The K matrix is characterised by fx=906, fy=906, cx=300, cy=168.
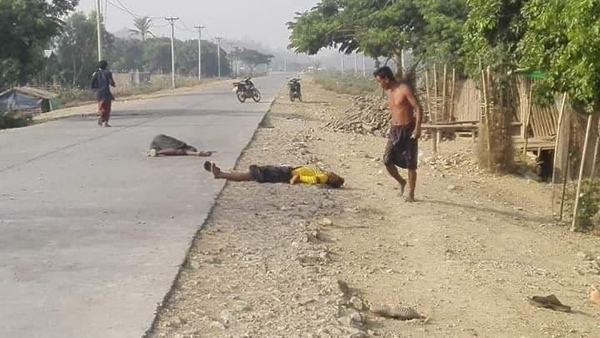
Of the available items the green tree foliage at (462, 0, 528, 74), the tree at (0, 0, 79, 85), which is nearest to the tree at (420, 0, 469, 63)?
the green tree foliage at (462, 0, 528, 74)

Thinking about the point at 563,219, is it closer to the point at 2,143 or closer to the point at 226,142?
the point at 226,142

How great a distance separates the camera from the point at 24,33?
→ 27.7 m

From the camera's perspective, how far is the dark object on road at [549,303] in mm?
7297

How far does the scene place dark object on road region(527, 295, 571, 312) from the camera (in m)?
7.30

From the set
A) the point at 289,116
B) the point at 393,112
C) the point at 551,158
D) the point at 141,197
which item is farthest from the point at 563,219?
the point at 289,116

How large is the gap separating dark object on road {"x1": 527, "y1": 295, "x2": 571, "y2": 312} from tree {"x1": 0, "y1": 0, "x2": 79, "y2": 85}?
23235mm

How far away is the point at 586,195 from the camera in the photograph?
1170 centimetres

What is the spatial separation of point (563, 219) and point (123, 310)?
8515mm

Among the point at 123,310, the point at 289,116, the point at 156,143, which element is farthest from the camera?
the point at 289,116

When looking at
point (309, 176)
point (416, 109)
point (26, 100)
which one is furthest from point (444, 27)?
point (26, 100)

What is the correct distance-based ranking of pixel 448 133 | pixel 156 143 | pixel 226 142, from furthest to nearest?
pixel 448 133 < pixel 226 142 < pixel 156 143

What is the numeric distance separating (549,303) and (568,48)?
9.95 feet

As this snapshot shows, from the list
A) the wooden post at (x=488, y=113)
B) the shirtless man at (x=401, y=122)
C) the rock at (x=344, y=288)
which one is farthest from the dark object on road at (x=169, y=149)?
the rock at (x=344, y=288)

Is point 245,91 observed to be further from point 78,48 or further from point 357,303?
point 78,48
